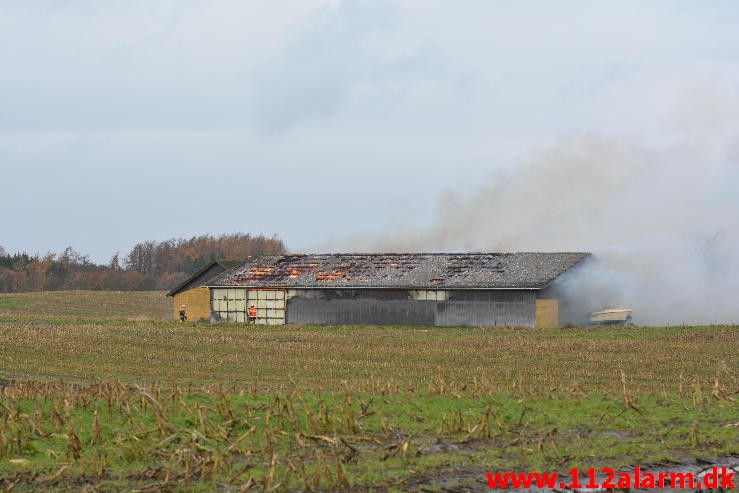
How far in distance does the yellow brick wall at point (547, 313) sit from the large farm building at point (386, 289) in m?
0.06

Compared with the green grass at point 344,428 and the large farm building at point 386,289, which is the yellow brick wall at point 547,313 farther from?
the green grass at point 344,428

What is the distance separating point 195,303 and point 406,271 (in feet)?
46.7

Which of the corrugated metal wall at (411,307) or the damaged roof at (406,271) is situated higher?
the damaged roof at (406,271)

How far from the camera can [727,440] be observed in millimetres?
15398

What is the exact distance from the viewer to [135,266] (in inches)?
5974

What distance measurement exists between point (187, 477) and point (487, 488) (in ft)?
12.1

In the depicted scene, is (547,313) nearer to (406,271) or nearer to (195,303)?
(406,271)

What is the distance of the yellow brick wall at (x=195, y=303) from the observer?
212 feet

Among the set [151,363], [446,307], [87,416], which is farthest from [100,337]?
[87,416]

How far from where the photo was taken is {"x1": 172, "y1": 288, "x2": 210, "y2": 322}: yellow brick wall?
2549 inches

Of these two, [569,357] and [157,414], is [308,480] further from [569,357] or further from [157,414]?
[569,357]
